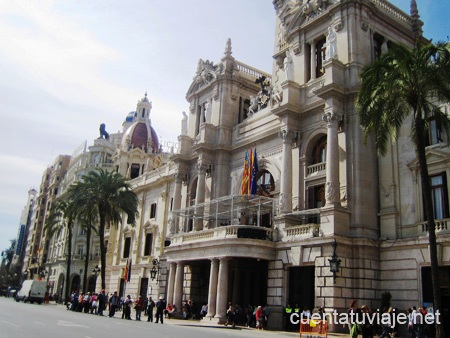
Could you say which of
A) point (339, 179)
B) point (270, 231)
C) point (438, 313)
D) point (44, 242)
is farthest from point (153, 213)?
point (44, 242)

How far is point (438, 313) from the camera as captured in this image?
62.8 ft

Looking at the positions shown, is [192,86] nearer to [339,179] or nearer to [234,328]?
[339,179]

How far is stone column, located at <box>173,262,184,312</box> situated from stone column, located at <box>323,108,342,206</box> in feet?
44.6

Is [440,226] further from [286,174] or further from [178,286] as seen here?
[178,286]

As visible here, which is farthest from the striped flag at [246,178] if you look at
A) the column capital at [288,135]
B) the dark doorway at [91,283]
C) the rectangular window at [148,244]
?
the dark doorway at [91,283]

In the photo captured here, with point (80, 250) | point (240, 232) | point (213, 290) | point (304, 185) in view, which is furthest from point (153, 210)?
point (80, 250)

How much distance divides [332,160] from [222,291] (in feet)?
36.1

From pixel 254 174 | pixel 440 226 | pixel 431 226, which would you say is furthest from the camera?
pixel 254 174

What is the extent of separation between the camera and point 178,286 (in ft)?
119

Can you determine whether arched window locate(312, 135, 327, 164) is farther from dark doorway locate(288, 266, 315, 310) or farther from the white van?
the white van

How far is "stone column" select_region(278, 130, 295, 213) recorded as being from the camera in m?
32.1

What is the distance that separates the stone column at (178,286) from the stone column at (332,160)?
44.6 ft

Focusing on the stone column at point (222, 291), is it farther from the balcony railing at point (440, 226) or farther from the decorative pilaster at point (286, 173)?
the balcony railing at point (440, 226)

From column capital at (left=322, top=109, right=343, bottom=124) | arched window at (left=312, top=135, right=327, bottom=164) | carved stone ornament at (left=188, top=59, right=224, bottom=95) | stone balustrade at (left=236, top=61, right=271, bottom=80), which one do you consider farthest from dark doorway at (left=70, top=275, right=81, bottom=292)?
column capital at (left=322, top=109, right=343, bottom=124)
